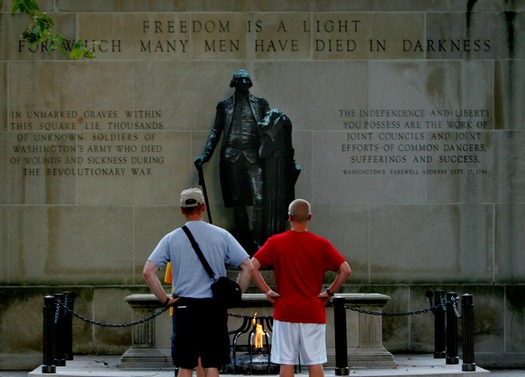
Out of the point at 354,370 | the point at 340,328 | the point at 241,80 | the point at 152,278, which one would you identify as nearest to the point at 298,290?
the point at 152,278

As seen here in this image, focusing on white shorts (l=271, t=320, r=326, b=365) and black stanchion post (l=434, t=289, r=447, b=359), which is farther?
black stanchion post (l=434, t=289, r=447, b=359)

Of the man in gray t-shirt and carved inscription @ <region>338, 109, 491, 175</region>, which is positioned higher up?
carved inscription @ <region>338, 109, 491, 175</region>

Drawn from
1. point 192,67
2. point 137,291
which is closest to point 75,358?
point 137,291

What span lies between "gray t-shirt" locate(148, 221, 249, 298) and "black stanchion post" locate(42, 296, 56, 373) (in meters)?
4.07

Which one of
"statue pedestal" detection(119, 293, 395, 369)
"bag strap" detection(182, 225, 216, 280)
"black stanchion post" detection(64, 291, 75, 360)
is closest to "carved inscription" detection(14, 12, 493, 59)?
"black stanchion post" detection(64, 291, 75, 360)

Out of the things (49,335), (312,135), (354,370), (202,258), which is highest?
(312,135)

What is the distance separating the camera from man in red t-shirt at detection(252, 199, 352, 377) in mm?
11477

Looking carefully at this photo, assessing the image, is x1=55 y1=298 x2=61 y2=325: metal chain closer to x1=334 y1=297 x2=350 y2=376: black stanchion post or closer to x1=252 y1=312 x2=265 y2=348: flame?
x1=252 y1=312 x2=265 y2=348: flame

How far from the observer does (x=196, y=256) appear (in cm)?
1112

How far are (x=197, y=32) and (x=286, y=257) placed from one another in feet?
27.0

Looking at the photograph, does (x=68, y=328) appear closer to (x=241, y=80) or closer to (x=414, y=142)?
(x=241, y=80)

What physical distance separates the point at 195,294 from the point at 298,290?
100cm

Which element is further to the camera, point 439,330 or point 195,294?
point 439,330

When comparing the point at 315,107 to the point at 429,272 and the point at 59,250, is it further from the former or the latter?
the point at 59,250
